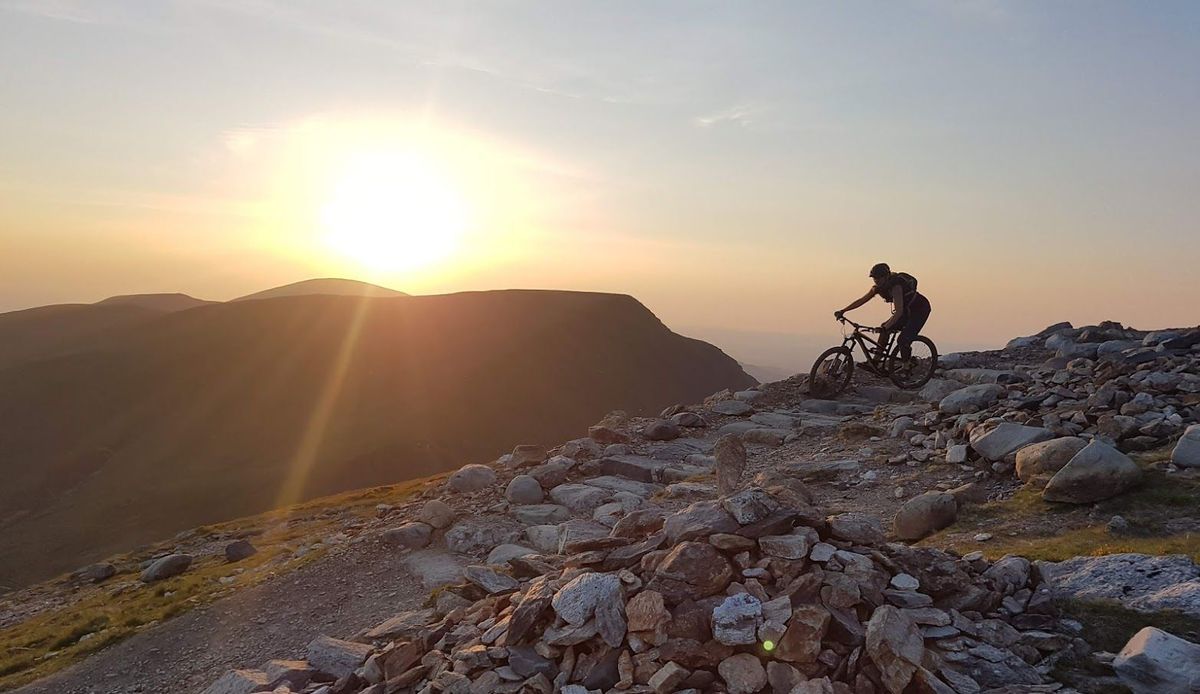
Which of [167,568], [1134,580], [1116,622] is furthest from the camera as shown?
[167,568]

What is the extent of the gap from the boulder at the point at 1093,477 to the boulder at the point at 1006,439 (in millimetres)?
1633

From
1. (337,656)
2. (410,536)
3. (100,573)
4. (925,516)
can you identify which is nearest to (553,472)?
(410,536)

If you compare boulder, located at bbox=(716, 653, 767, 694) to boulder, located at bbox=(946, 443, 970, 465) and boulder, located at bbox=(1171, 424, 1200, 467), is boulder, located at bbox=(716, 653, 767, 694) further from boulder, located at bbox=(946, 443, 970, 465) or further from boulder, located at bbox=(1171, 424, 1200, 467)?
boulder, located at bbox=(946, 443, 970, 465)

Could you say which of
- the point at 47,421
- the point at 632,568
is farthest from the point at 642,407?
the point at 632,568

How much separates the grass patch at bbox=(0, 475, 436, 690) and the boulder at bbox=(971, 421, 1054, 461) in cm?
1212

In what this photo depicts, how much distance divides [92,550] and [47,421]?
39799 mm

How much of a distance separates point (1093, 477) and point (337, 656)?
9993 millimetres

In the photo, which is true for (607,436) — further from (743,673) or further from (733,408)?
(743,673)

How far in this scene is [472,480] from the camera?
609 inches

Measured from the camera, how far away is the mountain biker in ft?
56.0

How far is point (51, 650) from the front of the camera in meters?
13.8

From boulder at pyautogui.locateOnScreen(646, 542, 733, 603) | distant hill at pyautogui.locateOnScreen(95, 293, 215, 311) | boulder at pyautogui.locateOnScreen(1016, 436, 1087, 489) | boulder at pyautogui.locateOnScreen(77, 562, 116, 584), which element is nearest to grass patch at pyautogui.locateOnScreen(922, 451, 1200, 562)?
boulder at pyautogui.locateOnScreen(1016, 436, 1087, 489)

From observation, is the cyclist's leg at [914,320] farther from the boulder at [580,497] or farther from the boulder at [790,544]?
the boulder at [790,544]

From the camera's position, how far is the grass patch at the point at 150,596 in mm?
12656
